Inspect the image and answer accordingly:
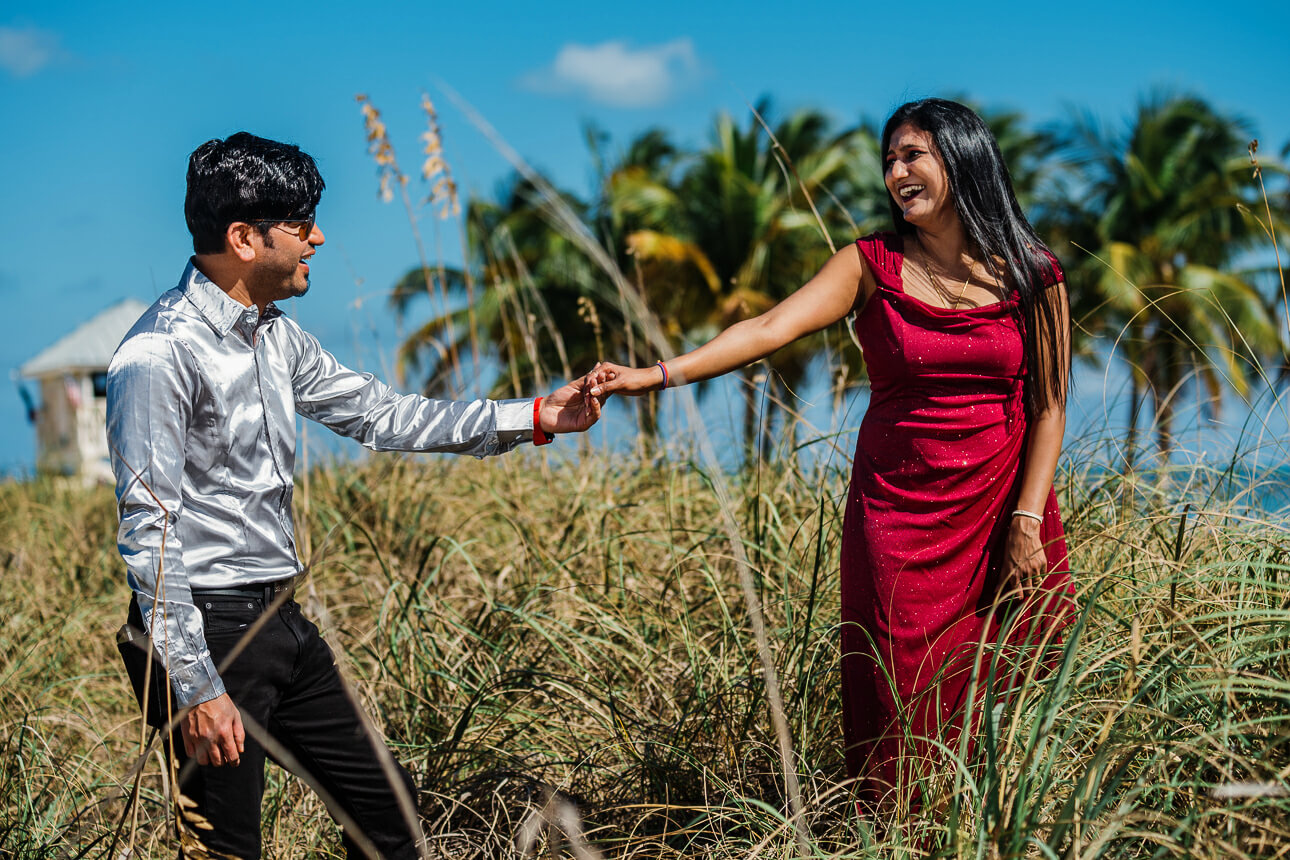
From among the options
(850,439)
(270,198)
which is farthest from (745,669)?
(270,198)

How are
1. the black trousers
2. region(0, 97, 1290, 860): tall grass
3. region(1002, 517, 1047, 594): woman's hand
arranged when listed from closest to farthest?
1. region(0, 97, 1290, 860): tall grass
2. the black trousers
3. region(1002, 517, 1047, 594): woman's hand

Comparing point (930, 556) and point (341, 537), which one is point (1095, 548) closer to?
point (930, 556)

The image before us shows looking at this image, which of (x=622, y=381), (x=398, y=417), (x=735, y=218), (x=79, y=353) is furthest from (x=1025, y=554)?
(x=79, y=353)

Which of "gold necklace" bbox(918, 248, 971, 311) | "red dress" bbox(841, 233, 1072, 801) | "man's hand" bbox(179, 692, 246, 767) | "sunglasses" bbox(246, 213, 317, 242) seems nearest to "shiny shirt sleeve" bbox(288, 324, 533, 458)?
"sunglasses" bbox(246, 213, 317, 242)

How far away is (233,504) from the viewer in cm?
201

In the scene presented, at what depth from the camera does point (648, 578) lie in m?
3.44

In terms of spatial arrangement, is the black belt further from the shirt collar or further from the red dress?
the red dress

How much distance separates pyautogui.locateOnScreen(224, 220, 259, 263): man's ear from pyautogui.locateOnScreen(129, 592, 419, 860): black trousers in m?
0.67

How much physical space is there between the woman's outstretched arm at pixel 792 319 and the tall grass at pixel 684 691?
47 cm

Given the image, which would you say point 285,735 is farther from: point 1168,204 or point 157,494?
point 1168,204

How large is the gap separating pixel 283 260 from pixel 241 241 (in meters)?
0.09

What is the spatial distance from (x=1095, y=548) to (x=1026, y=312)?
0.76 meters

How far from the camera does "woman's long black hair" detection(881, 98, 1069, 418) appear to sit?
2297mm

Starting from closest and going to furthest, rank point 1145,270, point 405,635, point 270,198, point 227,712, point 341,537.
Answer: point 227,712 < point 270,198 < point 405,635 < point 341,537 < point 1145,270
